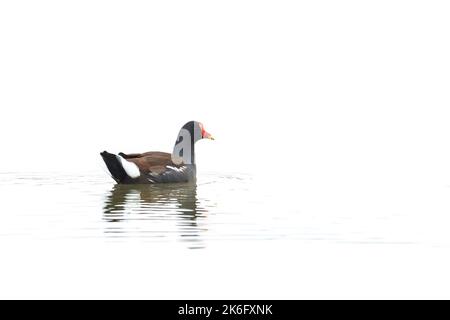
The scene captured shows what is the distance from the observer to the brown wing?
1733 cm

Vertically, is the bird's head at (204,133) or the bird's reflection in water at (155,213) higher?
the bird's head at (204,133)

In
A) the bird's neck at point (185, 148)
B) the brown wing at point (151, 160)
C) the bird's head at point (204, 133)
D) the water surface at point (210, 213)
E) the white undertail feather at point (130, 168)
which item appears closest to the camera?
the water surface at point (210, 213)

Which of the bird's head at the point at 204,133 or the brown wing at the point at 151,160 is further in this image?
the bird's head at the point at 204,133

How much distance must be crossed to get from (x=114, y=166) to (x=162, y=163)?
1.10m

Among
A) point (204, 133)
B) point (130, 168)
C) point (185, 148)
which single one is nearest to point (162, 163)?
point (130, 168)

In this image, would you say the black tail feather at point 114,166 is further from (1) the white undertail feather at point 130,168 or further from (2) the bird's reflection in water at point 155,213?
(2) the bird's reflection in water at point 155,213

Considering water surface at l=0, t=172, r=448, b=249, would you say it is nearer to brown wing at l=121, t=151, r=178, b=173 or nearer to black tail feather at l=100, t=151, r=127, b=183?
black tail feather at l=100, t=151, r=127, b=183

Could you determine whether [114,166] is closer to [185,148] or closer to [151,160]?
[151,160]

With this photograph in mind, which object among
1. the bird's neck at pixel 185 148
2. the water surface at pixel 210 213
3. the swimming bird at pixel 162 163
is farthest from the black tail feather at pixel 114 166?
the bird's neck at pixel 185 148

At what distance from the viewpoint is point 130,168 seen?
673 inches

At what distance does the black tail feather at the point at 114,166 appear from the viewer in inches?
672

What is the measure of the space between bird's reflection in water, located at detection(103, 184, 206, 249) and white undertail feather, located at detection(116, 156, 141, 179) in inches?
10.9

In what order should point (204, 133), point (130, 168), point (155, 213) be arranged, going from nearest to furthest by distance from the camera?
1. point (155, 213)
2. point (130, 168)
3. point (204, 133)

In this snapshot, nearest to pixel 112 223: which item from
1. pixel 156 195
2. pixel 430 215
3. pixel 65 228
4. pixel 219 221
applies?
pixel 65 228
